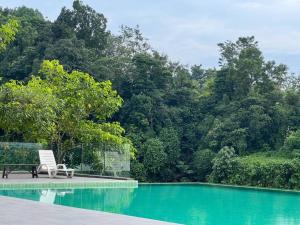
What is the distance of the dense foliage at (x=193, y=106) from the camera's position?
23.0 meters

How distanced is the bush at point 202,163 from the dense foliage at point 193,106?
0.15 feet

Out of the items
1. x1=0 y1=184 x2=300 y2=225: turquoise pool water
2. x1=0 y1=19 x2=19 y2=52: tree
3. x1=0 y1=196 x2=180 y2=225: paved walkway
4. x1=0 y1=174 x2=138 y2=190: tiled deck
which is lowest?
x1=0 y1=184 x2=300 y2=225: turquoise pool water

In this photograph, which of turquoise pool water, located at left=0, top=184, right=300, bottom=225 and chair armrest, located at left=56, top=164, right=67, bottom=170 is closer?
turquoise pool water, located at left=0, top=184, right=300, bottom=225

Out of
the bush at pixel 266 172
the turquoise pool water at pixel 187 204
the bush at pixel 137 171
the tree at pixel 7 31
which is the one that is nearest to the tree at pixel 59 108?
the tree at pixel 7 31

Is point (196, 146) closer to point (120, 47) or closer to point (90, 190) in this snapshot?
point (120, 47)

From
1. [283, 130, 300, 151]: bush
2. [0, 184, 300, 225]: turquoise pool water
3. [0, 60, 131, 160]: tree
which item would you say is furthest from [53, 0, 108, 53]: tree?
[0, 184, 300, 225]: turquoise pool water

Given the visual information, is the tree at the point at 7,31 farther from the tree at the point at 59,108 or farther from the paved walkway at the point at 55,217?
the paved walkway at the point at 55,217

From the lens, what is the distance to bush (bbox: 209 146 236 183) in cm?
2242

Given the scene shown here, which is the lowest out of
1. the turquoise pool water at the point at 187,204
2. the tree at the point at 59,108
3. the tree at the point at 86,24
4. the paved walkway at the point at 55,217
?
the turquoise pool water at the point at 187,204

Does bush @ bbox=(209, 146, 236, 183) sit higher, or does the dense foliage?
the dense foliage

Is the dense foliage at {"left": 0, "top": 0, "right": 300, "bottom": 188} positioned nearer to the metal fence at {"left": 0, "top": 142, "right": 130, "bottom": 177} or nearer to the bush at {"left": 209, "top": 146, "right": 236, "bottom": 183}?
the bush at {"left": 209, "top": 146, "right": 236, "bottom": 183}

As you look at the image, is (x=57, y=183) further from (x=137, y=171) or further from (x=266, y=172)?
(x=266, y=172)

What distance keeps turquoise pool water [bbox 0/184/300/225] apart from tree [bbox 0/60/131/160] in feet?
9.13

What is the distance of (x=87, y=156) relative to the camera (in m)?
18.0
